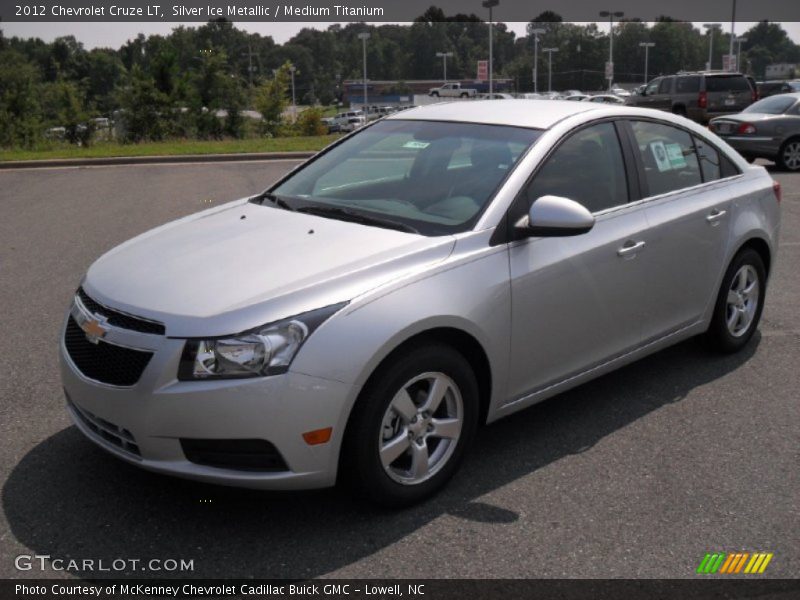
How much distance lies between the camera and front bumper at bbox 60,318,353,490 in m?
3.23

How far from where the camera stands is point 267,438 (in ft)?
10.7

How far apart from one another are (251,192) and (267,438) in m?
10.5

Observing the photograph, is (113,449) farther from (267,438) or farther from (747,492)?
(747,492)

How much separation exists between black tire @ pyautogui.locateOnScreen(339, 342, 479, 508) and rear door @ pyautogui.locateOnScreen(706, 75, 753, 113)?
23618 millimetres

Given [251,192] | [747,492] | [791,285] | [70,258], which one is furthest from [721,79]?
[747,492]

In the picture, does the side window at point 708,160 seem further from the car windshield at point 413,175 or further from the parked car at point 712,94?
the parked car at point 712,94

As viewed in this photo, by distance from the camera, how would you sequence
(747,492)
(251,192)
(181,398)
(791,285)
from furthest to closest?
1. (251,192)
2. (791,285)
3. (747,492)
4. (181,398)

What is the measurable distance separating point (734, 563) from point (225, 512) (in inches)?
79.8

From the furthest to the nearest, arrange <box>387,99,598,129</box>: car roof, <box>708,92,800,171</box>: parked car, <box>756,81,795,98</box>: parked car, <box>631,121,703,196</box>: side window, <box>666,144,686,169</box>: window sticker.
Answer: <box>756,81,795,98</box>: parked car → <box>708,92,800,171</box>: parked car → <box>666,144,686,169</box>: window sticker → <box>631,121,703,196</box>: side window → <box>387,99,598,129</box>: car roof

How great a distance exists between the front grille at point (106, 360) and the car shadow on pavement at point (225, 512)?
23.3 inches

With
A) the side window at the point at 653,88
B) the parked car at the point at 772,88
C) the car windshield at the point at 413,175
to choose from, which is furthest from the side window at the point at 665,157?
the parked car at the point at 772,88

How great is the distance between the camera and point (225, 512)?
370 centimetres

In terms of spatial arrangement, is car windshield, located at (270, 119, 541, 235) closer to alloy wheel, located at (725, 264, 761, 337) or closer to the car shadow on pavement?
the car shadow on pavement

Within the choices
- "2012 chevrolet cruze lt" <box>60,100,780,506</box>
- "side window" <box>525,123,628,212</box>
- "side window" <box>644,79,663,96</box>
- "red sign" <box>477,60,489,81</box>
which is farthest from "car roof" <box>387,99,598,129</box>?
"red sign" <box>477,60,489,81</box>
